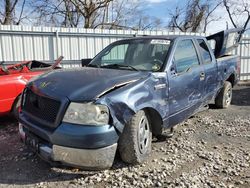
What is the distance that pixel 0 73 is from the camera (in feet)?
17.9

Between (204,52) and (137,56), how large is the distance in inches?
64.4

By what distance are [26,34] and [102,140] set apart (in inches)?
261

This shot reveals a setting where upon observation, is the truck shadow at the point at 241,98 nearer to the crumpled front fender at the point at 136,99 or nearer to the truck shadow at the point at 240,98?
the truck shadow at the point at 240,98

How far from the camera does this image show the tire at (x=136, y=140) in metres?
3.16

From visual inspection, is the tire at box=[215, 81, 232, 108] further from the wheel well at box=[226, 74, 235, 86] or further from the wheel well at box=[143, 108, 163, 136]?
the wheel well at box=[143, 108, 163, 136]

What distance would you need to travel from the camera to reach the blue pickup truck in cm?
283

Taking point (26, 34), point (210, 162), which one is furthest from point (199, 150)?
point (26, 34)

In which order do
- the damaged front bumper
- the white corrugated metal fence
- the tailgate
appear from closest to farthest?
1. the damaged front bumper
2. the tailgate
3. the white corrugated metal fence

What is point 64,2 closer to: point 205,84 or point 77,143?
point 205,84

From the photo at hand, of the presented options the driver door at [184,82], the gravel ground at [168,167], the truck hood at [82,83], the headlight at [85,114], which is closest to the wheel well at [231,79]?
the gravel ground at [168,167]

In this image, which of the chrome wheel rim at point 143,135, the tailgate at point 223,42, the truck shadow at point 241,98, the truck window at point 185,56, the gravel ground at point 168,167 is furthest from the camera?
the truck shadow at point 241,98

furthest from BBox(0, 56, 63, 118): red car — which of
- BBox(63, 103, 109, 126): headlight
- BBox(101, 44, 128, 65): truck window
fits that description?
BBox(63, 103, 109, 126): headlight

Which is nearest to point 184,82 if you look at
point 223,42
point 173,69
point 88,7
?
point 173,69

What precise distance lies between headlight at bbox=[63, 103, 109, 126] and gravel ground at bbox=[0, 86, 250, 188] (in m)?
0.81
